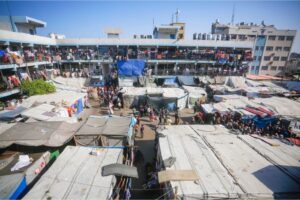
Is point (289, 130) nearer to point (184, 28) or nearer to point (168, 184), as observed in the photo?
point (168, 184)

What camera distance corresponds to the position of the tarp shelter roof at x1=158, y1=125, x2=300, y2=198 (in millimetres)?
5414

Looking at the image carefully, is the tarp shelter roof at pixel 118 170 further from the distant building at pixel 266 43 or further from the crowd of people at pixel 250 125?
the distant building at pixel 266 43

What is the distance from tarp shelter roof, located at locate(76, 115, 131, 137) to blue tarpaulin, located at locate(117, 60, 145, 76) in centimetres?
1545

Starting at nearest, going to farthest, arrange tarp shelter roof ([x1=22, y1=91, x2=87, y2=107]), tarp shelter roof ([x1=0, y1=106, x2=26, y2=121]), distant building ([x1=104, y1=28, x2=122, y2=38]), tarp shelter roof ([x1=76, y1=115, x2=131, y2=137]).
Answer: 1. tarp shelter roof ([x1=76, y1=115, x2=131, y2=137])
2. tarp shelter roof ([x1=0, y1=106, x2=26, y2=121])
3. tarp shelter roof ([x1=22, y1=91, x2=87, y2=107])
4. distant building ([x1=104, y1=28, x2=122, y2=38])

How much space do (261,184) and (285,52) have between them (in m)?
55.0

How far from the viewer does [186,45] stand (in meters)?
29.0

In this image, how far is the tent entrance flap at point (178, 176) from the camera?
579cm

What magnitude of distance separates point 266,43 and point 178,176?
5257 centimetres

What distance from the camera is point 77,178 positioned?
18.9 ft

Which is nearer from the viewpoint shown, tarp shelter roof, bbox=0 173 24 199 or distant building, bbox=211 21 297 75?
tarp shelter roof, bbox=0 173 24 199

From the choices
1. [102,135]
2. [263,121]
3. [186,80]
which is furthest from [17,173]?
[186,80]

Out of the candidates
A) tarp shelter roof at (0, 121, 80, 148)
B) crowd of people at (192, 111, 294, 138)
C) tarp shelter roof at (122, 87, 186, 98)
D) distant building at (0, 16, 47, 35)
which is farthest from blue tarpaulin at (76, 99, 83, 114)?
distant building at (0, 16, 47, 35)

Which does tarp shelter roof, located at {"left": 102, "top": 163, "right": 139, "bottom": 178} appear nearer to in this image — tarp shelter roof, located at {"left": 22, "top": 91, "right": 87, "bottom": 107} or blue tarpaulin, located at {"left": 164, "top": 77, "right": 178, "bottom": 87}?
tarp shelter roof, located at {"left": 22, "top": 91, "right": 87, "bottom": 107}

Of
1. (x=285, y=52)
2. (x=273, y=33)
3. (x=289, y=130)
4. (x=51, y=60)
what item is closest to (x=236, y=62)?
(x=289, y=130)
